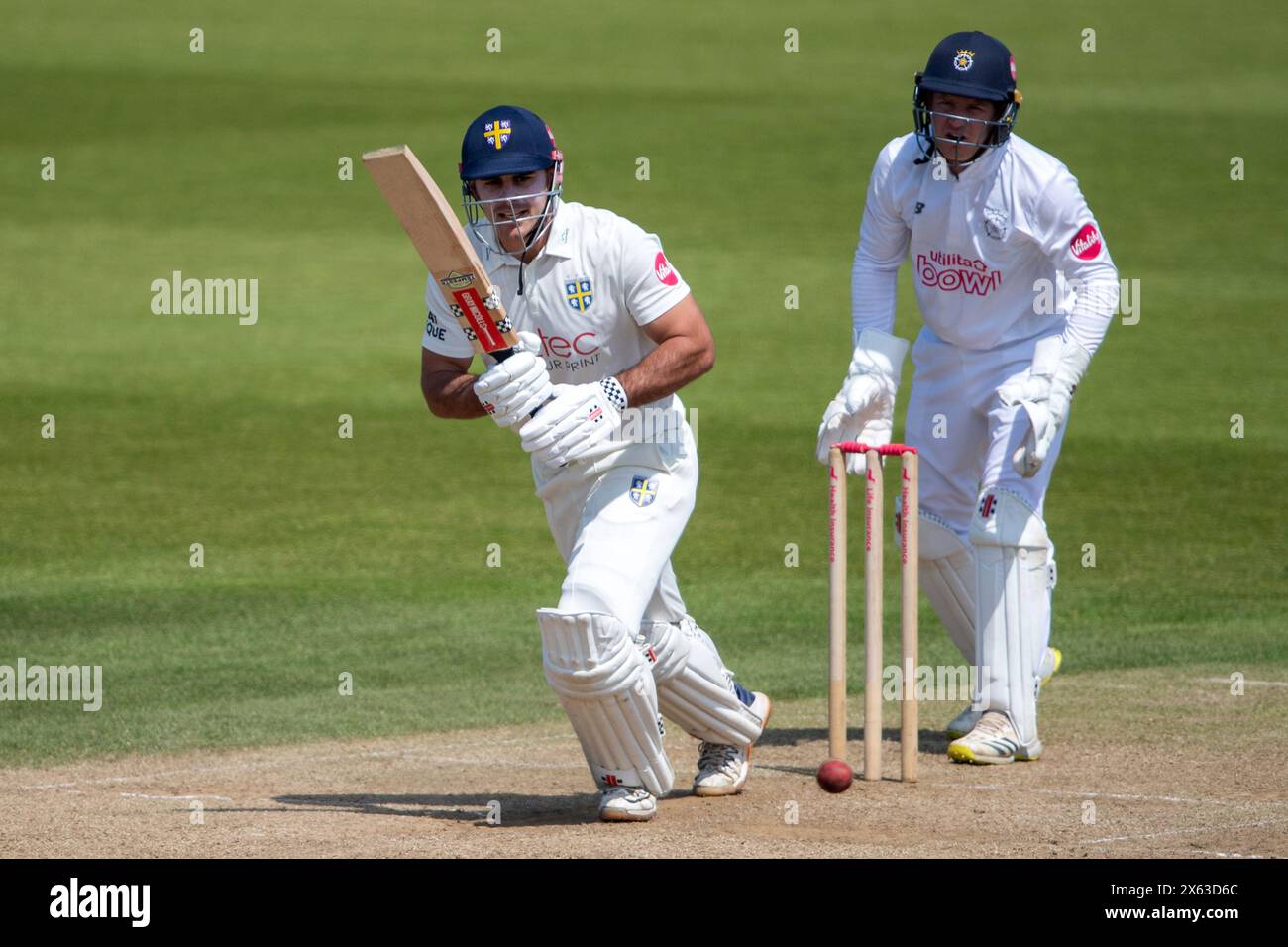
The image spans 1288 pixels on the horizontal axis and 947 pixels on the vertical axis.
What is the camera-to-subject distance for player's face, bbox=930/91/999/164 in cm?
732

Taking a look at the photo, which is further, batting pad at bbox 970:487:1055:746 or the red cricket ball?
batting pad at bbox 970:487:1055:746

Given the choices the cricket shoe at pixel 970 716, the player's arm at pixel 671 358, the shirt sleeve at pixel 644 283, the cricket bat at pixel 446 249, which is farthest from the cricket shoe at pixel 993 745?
the cricket bat at pixel 446 249

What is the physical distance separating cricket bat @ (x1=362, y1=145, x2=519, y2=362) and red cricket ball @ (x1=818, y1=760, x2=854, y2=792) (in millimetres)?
1658

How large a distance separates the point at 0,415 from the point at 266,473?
110 inches

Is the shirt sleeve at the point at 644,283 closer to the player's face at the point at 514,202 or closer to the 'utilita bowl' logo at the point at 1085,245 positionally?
the player's face at the point at 514,202

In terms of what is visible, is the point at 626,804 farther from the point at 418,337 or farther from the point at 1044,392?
the point at 418,337

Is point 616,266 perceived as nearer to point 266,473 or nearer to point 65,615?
point 65,615

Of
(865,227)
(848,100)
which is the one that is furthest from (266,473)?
(848,100)

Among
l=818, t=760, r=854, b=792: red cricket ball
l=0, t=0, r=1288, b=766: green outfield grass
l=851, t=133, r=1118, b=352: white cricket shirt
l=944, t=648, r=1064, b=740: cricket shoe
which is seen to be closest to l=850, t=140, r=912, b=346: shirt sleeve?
l=851, t=133, r=1118, b=352: white cricket shirt

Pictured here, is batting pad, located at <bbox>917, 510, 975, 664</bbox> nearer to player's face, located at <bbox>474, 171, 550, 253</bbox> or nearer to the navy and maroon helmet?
the navy and maroon helmet

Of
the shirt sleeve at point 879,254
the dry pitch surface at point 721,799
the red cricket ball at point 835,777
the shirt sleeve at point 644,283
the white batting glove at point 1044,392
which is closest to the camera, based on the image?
the dry pitch surface at point 721,799

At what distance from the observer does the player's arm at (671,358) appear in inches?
253

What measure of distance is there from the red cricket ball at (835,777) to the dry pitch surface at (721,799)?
0.20 ft

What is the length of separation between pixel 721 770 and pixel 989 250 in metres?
2.04
